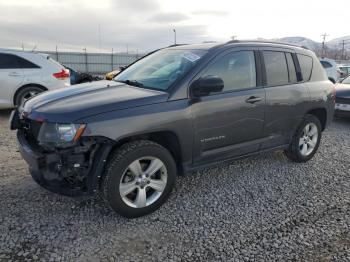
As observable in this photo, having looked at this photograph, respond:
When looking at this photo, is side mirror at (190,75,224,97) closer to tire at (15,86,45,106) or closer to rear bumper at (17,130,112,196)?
rear bumper at (17,130,112,196)

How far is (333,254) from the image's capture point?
2873 mm

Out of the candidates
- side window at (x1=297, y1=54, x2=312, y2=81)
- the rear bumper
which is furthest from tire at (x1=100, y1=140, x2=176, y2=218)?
side window at (x1=297, y1=54, x2=312, y2=81)

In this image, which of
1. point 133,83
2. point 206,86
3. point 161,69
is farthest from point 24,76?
point 206,86

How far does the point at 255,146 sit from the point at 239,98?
752 mm

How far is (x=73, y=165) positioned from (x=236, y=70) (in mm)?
2216

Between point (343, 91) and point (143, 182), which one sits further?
point (343, 91)

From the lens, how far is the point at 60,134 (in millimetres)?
2906

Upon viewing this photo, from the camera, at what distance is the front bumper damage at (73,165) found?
291 centimetres

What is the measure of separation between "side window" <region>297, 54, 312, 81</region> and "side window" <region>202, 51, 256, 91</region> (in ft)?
3.69

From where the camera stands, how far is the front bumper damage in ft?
9.55

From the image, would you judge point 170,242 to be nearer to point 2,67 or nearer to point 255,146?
point 255,146

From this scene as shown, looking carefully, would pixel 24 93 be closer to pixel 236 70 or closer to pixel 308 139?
pixel 236 70

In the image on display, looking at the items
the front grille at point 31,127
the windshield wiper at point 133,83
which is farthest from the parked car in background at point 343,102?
the front grille at point 31,127

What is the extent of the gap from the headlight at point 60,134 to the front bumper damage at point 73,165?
60 mm
